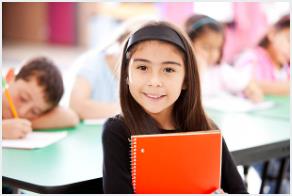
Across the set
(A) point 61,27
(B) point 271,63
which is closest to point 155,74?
(B) point 271,63

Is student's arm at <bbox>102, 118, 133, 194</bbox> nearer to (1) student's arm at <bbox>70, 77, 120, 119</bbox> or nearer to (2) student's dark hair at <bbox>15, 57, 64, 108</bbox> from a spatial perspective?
(2) student's dark hair at <bbox>15, 57, 64, 108</bbox>

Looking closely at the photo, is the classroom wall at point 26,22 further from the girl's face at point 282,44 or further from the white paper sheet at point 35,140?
the white paper sheet at point 35,140

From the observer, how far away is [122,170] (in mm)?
944

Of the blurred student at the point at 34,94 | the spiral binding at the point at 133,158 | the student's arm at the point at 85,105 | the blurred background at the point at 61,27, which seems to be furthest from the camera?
the blurred background at the point at 61,27

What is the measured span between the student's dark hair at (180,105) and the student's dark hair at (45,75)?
19.0 inches

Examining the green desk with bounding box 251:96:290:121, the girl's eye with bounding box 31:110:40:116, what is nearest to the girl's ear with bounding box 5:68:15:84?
the girl's eye with bounding box 31:110:40:116

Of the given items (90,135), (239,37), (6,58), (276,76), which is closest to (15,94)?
(90,135)

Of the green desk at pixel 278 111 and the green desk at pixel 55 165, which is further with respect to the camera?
the green desk at pixel 278 111

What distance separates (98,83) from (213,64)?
54 cm

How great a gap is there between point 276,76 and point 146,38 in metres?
1.54

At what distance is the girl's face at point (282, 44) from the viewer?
2164 mm

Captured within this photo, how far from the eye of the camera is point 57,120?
1532 mm

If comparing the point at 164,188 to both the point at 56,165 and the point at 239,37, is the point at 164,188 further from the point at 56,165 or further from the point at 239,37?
the point at 239,37

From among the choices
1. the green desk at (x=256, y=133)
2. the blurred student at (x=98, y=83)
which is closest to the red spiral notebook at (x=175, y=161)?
the green desk at (x=256, y=133)
